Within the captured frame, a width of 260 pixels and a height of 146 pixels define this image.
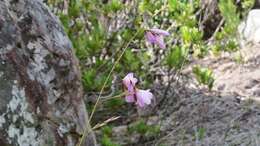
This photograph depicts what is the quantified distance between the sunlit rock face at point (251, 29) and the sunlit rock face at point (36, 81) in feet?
9.25

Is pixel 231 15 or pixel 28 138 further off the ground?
pixel 231 15

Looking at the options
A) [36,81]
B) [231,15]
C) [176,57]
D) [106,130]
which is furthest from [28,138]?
[231,15]

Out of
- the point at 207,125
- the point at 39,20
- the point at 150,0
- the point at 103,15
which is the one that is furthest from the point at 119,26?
the point at 39,20

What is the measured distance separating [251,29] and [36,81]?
130 inches

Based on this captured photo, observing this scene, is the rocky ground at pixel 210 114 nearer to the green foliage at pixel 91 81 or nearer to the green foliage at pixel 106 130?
the green foliage at pixel 106 130

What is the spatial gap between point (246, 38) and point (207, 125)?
164 centimetres

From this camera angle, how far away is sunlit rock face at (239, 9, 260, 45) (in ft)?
16.9

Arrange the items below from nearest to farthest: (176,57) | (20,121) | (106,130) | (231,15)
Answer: (20,121), (106,130), (176,57), (231,15)

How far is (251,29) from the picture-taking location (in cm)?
529

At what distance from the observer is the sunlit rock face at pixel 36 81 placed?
219 centimetres

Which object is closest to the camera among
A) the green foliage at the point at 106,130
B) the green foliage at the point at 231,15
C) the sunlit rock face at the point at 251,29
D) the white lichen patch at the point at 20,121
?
the white lichen patch at the point at 20,121

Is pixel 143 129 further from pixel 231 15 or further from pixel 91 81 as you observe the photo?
pixel 231 15

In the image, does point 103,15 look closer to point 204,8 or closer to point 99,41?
point 99,41

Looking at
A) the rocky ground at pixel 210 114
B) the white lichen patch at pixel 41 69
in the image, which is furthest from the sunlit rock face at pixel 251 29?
the white lichen patch at pixel 41 69
